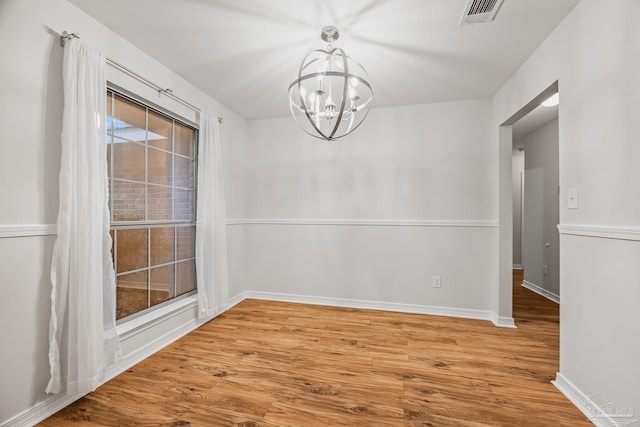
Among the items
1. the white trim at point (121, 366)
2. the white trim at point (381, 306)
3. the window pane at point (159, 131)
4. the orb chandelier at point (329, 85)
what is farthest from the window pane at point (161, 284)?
the orb chandelier at point (329, 85)

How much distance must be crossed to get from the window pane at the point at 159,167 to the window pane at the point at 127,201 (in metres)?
0.17

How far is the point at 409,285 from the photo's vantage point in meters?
3.35

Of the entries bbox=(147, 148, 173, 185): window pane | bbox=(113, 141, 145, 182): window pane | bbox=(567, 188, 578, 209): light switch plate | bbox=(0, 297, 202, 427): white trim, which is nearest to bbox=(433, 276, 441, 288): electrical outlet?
bbox=(567, 188, 578, 209): light switch plate

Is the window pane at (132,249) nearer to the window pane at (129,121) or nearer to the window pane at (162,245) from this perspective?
the window pane at (162,245)

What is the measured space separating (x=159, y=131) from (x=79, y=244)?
4.26ft

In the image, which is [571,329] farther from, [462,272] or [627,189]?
[462,272]

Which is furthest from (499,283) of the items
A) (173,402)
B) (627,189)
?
(173,402)

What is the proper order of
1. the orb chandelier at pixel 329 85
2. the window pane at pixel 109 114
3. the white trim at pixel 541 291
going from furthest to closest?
the white trim at pixel 541 291
the window pane at pixel 109 114
the orb chandelier at pixel 329 85

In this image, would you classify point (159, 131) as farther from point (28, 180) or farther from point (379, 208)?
point (379, 208)

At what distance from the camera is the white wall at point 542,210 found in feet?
12.8

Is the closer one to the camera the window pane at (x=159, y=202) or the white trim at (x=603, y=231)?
the white trim at (x=603, y=231)

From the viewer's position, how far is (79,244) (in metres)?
1.68

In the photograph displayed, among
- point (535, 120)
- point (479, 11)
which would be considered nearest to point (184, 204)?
point (479, 11)

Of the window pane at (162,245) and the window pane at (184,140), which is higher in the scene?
the window pane at (184,140)
